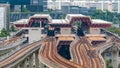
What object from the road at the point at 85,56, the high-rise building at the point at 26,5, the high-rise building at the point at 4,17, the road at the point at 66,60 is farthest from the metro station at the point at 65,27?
the high-rise building at the point at 26,5

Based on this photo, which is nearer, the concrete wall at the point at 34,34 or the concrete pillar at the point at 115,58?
the concrete pillar at the point at 115,58

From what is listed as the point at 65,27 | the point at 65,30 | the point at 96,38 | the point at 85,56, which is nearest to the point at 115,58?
the point at 85,56

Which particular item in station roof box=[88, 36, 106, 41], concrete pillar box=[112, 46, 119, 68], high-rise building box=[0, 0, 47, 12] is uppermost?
high-rise building box=[0, 0, 47, 12]

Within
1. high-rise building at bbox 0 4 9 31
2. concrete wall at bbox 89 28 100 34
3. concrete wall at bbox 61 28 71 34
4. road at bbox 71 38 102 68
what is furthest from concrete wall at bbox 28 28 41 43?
high-rise building at bbox 0 4 9 31

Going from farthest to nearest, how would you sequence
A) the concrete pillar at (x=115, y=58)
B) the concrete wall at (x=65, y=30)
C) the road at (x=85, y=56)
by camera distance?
the concrete wall at (x=65, y=30) → the concrete pillar at (x=115, y=58) → the road at (x=85, y=56)

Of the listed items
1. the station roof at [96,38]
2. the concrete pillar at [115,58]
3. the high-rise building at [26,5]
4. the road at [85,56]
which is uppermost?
the high-rise building at [26,5]

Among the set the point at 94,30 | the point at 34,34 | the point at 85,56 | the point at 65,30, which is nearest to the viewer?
the point at 85,56

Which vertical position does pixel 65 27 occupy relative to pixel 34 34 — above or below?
above

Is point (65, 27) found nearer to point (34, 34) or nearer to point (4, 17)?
point (34, 34)

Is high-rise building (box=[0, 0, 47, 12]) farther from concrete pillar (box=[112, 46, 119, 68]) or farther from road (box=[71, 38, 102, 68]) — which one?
concrete pillar (box=[112, 46, 119, 68])

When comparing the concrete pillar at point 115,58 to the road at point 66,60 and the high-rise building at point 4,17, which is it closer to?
the road at point 66,60

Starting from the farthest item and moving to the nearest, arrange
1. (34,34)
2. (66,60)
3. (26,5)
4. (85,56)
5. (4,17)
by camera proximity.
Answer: (26,5)
(4,17)
(34,34)
(85,56)
(66,60)
